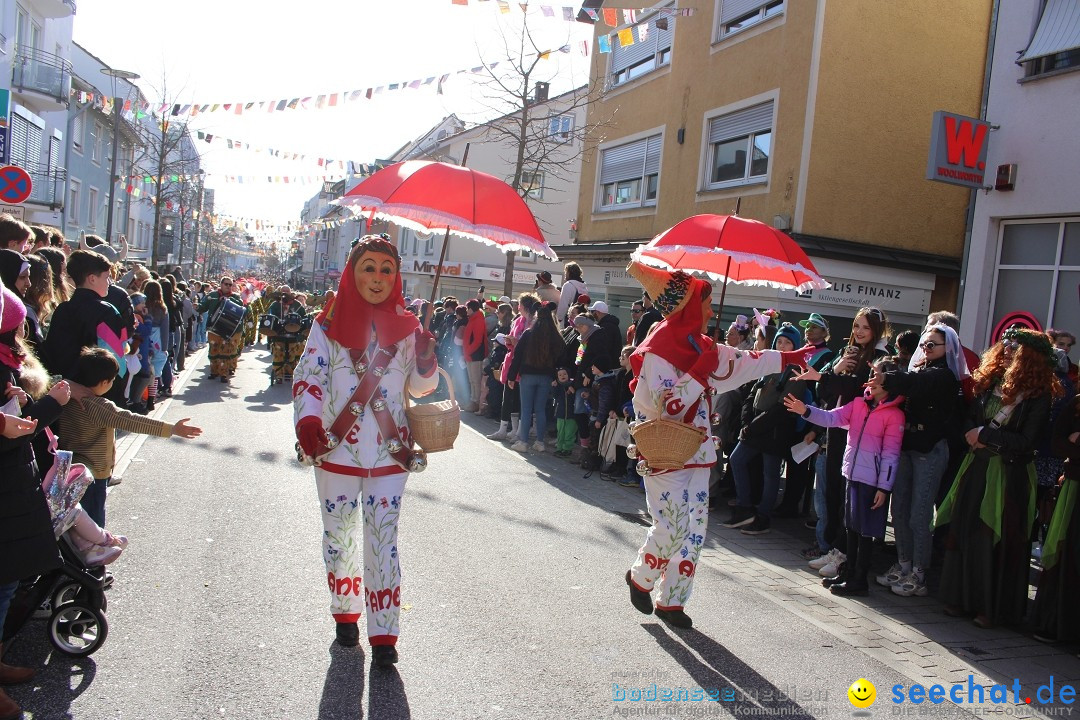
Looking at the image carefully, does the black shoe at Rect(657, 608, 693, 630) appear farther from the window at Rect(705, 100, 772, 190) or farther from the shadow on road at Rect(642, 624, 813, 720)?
the window at Rect(705, 100, 772, 190)

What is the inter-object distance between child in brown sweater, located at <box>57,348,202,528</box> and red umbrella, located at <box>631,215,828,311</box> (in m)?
3.27

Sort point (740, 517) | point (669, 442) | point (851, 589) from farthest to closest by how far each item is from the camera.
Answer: point (740, 517), point (851, 589), point (669, 442)

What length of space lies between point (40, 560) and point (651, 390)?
3189mm

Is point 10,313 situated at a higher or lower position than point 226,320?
higher

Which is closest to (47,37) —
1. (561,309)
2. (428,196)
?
(561,309)

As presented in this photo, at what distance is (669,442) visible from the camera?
4629 millimetres

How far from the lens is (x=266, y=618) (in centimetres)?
438

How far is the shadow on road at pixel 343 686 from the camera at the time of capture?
11.3ft

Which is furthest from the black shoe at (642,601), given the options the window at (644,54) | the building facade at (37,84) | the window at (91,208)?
the window at (91,208)

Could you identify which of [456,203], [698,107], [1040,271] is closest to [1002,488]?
[456,203]

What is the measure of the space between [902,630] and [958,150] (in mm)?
6763

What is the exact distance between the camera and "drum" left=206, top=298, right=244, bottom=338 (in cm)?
1476

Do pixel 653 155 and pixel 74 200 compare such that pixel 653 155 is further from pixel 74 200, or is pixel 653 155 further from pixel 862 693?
pixel 74 200

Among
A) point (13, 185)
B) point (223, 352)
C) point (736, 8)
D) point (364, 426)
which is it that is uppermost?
point (736, 8)
